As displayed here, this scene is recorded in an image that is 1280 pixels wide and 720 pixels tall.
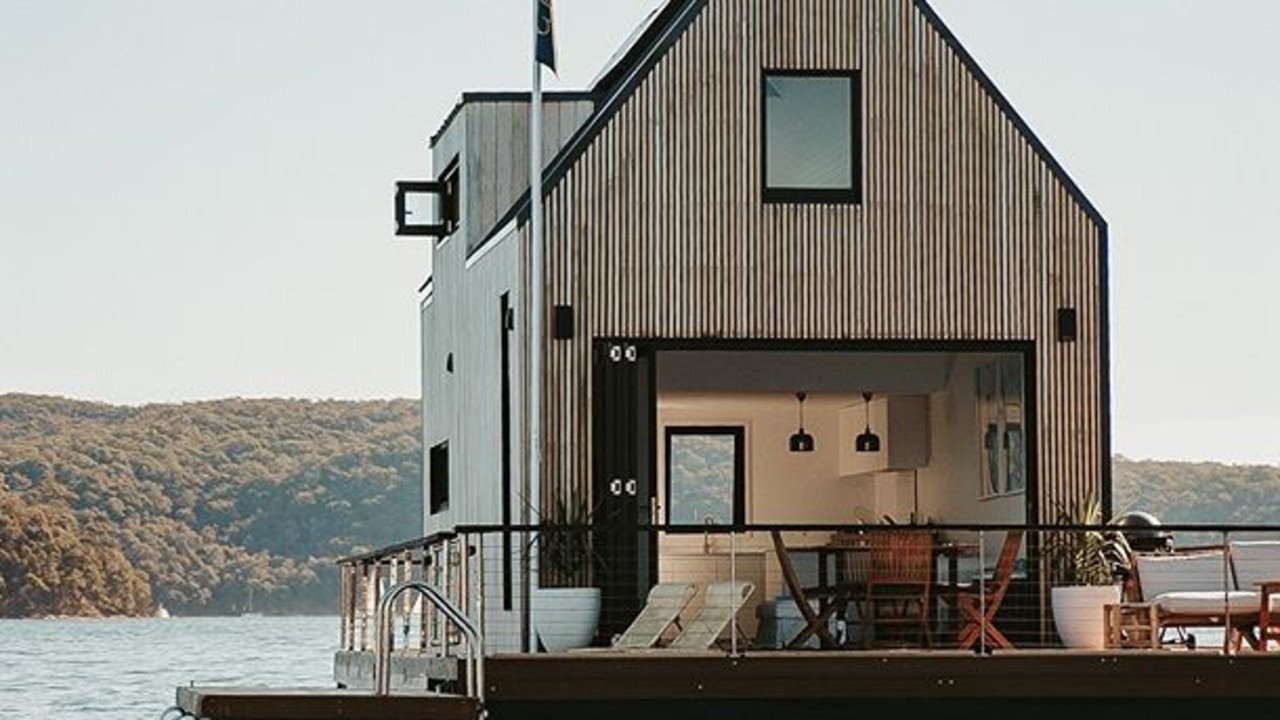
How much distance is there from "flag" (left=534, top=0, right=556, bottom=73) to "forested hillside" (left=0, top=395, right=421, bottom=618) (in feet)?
170

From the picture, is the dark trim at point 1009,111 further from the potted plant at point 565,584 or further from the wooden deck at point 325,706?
the wooden deck at point 325,706

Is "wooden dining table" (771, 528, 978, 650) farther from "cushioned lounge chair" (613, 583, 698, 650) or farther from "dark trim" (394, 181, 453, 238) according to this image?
"dark trim" (394, 181, 453, 238)

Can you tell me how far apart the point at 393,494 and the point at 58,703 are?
15265 mm

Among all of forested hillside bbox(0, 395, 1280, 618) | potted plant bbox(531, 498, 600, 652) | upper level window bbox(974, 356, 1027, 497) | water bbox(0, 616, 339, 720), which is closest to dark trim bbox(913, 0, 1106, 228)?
upper level window bbox(974, 356, 1027, 497)

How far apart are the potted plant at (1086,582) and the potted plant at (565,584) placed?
10.3 feet

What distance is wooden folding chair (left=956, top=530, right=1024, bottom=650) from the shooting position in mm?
19906

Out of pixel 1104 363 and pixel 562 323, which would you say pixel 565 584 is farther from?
pixel 1104 363

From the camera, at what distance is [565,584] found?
21.7 m

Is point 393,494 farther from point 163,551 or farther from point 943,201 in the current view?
point 943,201

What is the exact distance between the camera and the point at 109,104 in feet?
217

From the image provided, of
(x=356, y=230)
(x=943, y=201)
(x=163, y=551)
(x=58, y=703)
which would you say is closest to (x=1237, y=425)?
(x=356, y=230)

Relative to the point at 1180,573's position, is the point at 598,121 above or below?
above

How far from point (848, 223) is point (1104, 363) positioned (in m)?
2.12

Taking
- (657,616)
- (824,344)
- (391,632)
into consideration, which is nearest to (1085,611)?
(657,616)
